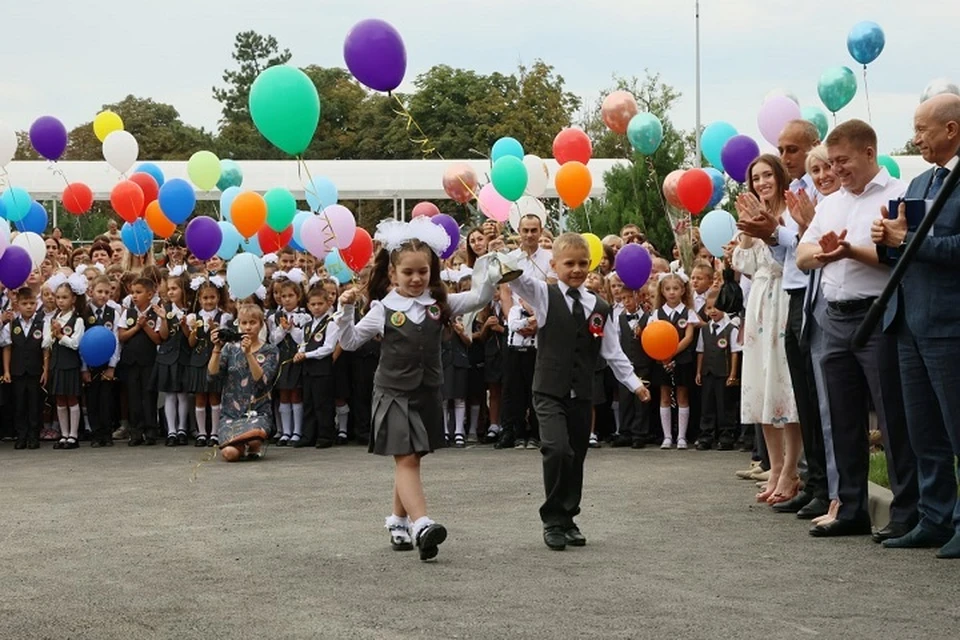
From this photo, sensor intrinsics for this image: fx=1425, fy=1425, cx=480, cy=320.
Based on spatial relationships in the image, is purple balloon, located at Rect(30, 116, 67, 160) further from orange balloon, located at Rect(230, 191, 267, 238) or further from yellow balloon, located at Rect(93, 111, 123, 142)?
orange balloon, located at Rect(230, 191, 267, 238)

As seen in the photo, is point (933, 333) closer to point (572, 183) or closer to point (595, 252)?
point (595, 252)

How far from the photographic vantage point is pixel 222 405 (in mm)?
14219

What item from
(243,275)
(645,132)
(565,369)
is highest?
(645,132)

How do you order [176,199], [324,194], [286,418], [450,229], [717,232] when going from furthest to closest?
[324,194] → [176,199] → [450,229] → [286,418] → [717,232]

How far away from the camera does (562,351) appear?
816 cm

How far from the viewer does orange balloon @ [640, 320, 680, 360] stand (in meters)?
14.1

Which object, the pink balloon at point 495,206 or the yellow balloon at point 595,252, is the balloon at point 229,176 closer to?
the pink balloon at point 495,206

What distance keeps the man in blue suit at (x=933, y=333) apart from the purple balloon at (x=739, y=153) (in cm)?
686

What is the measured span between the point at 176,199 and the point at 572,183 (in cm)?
456

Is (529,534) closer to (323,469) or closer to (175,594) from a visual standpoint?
(175,594)

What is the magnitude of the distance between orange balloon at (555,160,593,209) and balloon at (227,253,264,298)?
3.64m

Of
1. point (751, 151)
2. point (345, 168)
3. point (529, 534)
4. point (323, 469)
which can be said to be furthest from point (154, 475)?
point (345, 168)

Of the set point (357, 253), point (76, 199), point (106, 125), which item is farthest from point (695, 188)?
point (76, 199)

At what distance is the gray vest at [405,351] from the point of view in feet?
26.5
